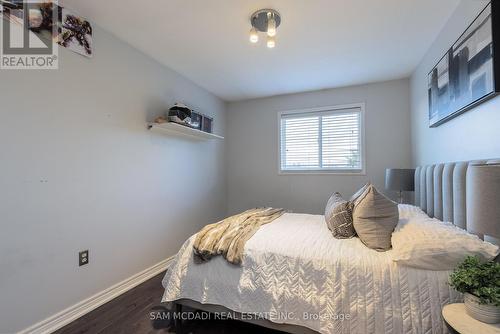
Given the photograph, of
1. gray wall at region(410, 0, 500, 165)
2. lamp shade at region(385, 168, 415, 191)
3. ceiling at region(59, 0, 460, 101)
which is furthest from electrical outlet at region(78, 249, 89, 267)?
lamp shade at region(385, 168, 415, 191)

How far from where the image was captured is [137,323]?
6.01 feet

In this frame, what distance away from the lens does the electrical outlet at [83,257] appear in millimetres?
1981

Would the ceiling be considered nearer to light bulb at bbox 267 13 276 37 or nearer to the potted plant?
light bulb at bbox 267 13 276 37

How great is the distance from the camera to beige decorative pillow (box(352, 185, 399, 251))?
5.10ft

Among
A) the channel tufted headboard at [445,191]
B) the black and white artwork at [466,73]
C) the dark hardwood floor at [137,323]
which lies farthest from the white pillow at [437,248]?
the dark hardwood floor at [137,323]

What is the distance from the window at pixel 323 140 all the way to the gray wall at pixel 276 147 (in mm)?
110

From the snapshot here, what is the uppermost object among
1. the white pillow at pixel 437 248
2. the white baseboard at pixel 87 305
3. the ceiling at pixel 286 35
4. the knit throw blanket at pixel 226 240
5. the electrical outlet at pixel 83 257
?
the ceiling at pixel 286 35

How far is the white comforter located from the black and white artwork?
116cm

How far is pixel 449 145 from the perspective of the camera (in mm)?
2057

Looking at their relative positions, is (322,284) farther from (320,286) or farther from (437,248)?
(437,248)

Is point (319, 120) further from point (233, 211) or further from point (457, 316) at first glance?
point (457, 316)

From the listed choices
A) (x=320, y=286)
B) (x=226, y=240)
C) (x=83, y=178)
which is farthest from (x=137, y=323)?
(x=320, y=286)

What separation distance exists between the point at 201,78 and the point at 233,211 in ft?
7.54

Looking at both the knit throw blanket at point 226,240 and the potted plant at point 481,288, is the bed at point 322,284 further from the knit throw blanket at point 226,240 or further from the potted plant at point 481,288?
the potted plant at point 481,288
